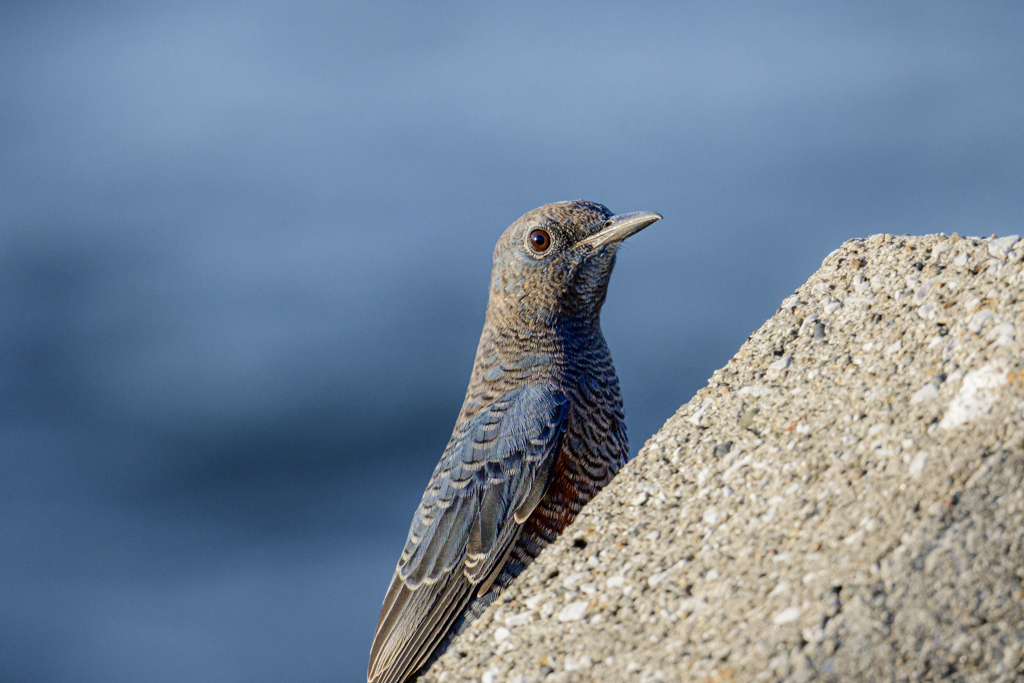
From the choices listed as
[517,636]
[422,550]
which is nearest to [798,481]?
[517,636]

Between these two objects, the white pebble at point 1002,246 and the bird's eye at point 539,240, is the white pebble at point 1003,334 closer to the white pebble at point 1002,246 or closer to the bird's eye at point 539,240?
the white pebble at point 1002,246

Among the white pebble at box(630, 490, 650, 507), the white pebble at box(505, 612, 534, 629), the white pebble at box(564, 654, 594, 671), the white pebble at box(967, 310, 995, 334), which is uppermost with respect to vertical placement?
the white pebble at box(967, 310, 995, 334)

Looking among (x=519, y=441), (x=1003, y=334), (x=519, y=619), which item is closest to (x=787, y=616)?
(x=519, y=619)

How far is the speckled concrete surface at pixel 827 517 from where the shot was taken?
5.95ft

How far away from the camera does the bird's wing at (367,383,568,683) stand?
4.17 meters

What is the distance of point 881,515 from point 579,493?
2475 millimetres

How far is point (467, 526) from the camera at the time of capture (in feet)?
13.9

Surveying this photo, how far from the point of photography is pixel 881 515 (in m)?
1.97

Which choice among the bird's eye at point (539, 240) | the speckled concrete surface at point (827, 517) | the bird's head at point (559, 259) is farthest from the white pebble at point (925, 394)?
the bird's eye at point (539, 240)

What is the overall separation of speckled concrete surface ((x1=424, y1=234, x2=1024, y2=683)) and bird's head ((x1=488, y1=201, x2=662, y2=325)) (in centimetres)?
Result: 161

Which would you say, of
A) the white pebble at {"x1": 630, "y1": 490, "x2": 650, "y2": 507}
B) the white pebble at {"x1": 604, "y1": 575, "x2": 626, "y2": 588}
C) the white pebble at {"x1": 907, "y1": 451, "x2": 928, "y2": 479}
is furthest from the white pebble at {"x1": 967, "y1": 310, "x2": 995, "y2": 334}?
the white pebble at {"x1": 604, "y1": 575, "x2": 626, "y2": 588}

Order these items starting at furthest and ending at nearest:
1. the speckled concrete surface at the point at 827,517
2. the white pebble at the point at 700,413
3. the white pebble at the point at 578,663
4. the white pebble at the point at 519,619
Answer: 1. the white pebble at the point at 700,413
2. the white pebble at the point at 519,619
3. the white pebble at the point at 578,663
4. the speckled concrete surface at the point at 827,517

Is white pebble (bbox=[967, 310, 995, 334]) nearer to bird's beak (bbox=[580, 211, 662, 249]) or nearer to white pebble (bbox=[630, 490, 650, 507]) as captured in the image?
white pebble (bbox=[630, 490, 650, 507])

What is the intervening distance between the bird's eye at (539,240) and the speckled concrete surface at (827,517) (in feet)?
5.55
